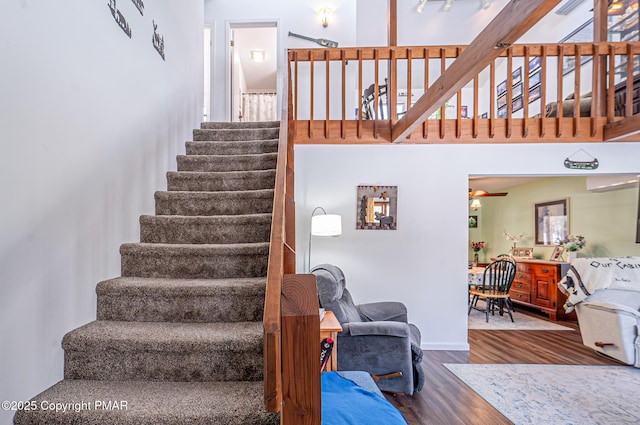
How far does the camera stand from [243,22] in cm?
523

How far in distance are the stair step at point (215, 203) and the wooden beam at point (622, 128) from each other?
3.38 metres

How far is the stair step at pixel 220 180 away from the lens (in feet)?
8.87

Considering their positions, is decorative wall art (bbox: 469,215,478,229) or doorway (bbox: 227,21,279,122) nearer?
doorway (bbox: 227,21,279,122)

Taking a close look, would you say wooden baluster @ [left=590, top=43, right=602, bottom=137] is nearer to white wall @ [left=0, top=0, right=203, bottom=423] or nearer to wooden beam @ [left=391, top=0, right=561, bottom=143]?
wooden beam @ [left=391, top=0, right=561, bottom=143]

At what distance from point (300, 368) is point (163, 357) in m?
1.00

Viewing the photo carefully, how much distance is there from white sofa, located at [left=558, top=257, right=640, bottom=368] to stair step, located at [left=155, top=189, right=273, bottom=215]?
12.1ft

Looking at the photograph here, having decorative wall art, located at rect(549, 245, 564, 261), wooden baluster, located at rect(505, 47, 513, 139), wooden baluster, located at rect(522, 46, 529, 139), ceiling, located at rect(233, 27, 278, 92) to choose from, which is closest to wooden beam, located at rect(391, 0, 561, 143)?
wooden baluster, located at rect(505, 47, 513, 139)

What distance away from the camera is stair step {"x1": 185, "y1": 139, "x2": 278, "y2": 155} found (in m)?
3.16

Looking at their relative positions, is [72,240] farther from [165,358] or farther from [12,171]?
[165,358]

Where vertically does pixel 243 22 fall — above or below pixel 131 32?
above

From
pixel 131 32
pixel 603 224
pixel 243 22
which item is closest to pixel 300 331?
pixel 131 32

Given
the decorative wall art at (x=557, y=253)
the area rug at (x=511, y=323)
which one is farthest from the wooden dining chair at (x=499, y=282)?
the decorative wall art at (x=557, y=253)

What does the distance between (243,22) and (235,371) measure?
5201 millimetres

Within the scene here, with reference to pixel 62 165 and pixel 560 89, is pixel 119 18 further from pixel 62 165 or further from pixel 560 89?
pixel 560 89
